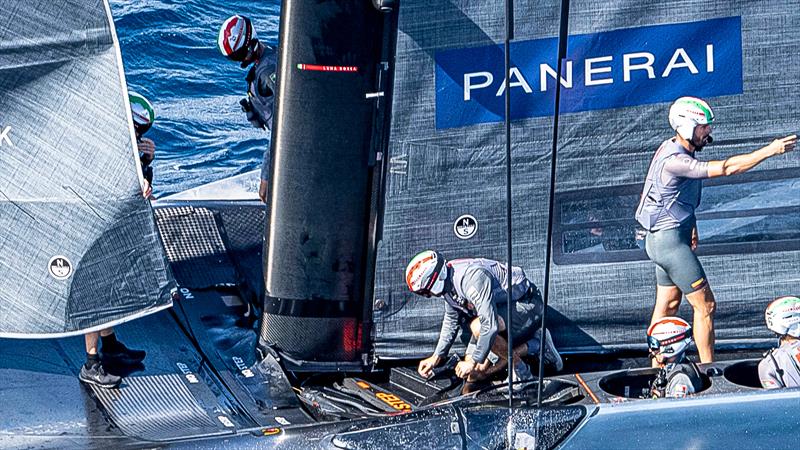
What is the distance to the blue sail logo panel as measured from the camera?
6.88 m

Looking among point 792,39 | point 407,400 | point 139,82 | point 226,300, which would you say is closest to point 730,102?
point 792,39

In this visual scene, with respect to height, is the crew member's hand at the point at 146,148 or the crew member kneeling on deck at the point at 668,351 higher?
the crew member's hand at the point at 146,148

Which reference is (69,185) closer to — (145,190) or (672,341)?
(145,190)

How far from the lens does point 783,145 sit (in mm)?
6801

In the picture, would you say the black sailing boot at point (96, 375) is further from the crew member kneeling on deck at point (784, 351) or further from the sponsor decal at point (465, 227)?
the crew member kneeling on deck at point (784, 351)

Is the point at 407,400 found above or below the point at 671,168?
below

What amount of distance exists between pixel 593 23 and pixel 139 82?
682 cm

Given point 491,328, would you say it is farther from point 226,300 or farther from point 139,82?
point 139,82

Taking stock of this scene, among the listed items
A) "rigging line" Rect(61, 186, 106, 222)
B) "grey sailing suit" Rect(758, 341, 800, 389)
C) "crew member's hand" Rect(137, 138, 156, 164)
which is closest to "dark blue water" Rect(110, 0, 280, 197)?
"crew member's hand" Rect(137, 138, 156, 164)

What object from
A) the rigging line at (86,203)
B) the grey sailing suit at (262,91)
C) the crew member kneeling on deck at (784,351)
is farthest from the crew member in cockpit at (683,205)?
the rigging line at (86,203)

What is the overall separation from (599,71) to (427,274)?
4.50ft

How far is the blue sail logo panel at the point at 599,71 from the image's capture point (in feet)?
22.6

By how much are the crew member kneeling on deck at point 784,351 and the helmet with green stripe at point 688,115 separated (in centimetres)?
97

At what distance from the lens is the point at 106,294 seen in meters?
7.08
